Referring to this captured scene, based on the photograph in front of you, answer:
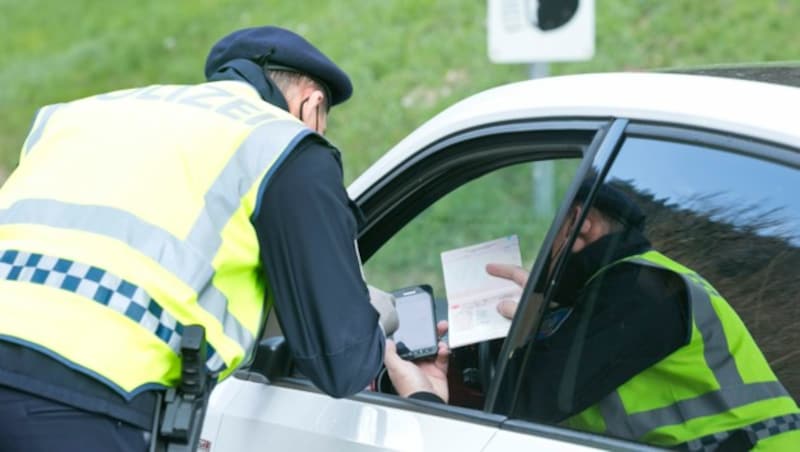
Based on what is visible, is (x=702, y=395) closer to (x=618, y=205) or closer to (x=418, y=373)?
(x=618, y=205)

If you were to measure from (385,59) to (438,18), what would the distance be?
27.8 inches

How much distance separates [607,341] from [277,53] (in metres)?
0.99

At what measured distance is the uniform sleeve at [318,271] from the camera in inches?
93.0

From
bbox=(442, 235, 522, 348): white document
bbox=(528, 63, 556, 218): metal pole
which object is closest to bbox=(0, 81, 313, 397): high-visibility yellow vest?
bbox=(442, 235, 522, 348): white document

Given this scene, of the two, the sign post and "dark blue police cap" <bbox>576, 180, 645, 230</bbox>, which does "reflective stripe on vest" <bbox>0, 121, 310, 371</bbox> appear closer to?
"dark blue police cap" <bbox>576, 180, 645, 230</bbox>

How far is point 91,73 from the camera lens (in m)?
12.5

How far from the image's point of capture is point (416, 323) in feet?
9.97

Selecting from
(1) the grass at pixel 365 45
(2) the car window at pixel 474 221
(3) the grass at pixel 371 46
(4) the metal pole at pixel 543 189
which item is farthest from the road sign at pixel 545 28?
(1) the grass at pixel 365 45

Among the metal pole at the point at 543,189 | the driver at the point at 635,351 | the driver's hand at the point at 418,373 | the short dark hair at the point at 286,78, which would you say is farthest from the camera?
the metal pole at the point at 543,189

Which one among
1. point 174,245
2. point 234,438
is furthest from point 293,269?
point 234,438

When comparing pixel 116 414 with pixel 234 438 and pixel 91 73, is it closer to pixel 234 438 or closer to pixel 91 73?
pixel 234 438

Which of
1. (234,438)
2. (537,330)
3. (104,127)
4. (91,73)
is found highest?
(91,73)

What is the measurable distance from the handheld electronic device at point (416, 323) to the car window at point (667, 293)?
59cm

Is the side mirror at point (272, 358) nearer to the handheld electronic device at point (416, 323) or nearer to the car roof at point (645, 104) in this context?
the handheld electronic device at point (416, 323)
